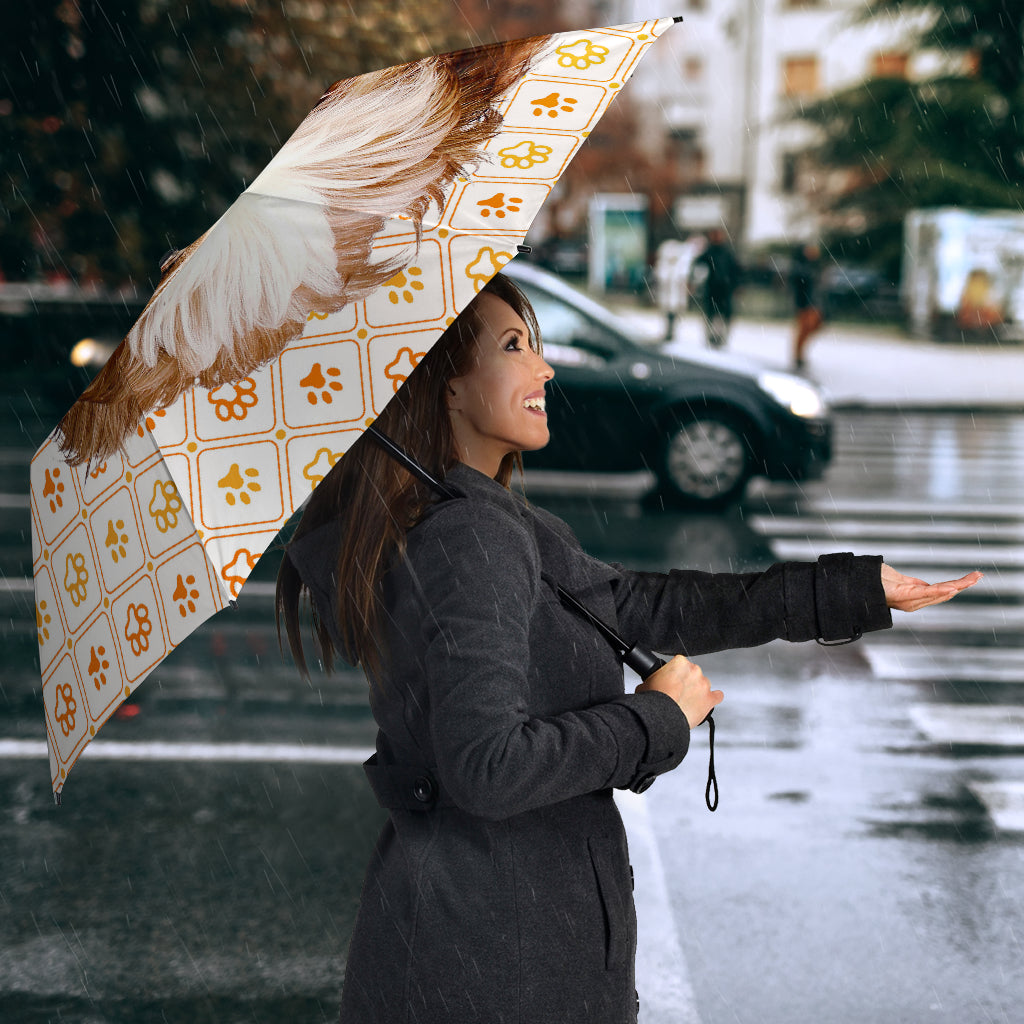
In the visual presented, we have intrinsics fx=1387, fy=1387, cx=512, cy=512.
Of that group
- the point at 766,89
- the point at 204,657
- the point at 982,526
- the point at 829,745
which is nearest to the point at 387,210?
the point at 829,745

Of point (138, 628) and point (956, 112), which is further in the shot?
point (956, 112)

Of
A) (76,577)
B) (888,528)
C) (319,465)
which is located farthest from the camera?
(888,528)

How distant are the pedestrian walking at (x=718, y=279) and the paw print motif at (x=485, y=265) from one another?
19.7 metres

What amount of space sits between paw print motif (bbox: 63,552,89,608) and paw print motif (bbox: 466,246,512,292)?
82 cm

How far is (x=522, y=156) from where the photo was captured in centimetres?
211

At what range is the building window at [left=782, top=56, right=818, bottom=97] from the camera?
59438 millimetres

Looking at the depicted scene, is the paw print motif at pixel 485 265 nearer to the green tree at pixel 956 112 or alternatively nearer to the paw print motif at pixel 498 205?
the paw print motif at pixel 498 205

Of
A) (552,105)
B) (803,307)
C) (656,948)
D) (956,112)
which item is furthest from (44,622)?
(956,112)

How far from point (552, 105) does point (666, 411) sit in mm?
8563

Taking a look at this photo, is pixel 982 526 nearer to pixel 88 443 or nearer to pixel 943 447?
pixel 943 447

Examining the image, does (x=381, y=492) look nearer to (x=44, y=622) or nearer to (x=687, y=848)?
(x=44, y=622)

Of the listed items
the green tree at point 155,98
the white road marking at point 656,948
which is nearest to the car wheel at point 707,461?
the white road marking at point 656,948

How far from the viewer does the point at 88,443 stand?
2.24 metres

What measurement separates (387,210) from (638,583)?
87cm
